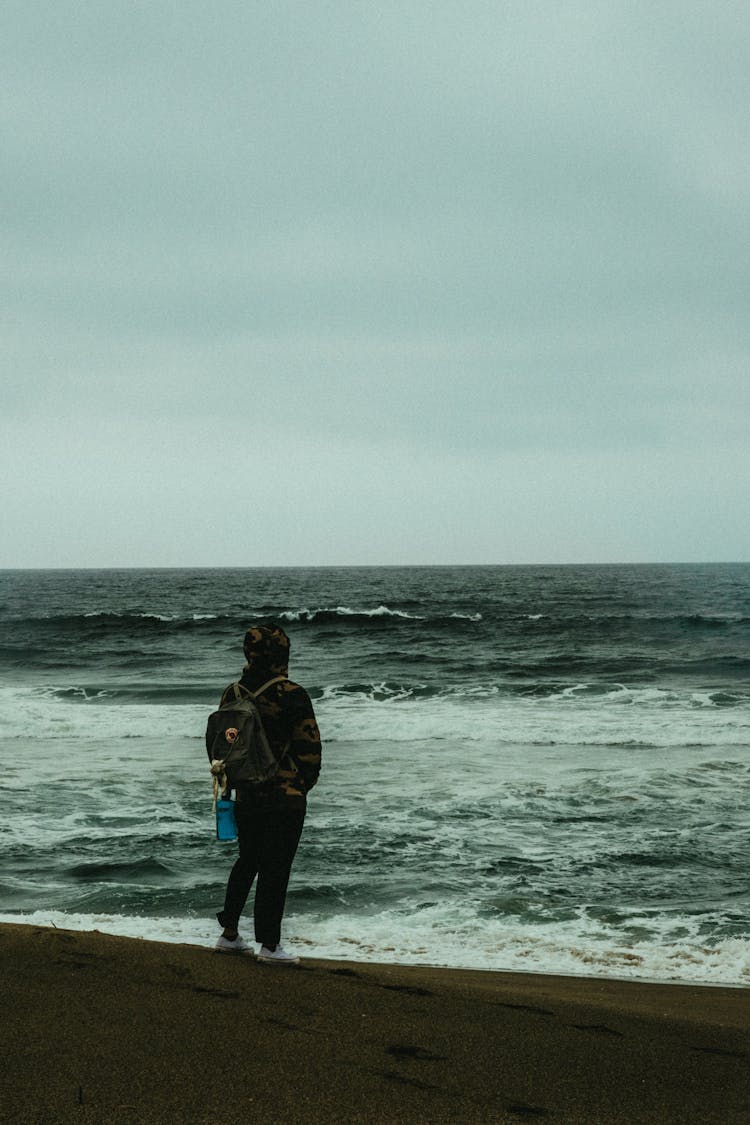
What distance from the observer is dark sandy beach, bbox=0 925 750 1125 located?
3.19m

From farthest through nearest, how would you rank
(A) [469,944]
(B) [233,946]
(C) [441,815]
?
(C) [441,815] → (A) [469,944] → (B) [233,946]

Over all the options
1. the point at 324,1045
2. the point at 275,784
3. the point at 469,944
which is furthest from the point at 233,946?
the point at 469,944

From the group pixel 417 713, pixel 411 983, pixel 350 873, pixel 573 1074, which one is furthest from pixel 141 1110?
pixel 417 713

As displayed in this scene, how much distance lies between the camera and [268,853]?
15.8 ft

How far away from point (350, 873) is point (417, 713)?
10704 millimetres

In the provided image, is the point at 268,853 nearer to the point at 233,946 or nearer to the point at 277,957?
the point at 277,957

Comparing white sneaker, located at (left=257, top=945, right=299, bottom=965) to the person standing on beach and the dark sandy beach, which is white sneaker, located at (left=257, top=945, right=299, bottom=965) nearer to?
the person standing on beach

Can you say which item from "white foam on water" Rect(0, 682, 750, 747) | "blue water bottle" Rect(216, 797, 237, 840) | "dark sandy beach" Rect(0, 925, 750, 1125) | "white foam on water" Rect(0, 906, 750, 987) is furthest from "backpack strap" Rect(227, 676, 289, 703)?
"white foam on water" Rect(0, 682, 750, 747)

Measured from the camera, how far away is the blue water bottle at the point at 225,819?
15.7 ft

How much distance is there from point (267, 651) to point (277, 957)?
1.69 meters

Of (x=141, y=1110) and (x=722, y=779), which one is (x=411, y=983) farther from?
(x=722, y=779)

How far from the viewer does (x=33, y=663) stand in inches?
1201

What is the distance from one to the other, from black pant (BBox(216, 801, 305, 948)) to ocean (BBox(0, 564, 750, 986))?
1425 millimetres

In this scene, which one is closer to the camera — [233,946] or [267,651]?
[267,651]
